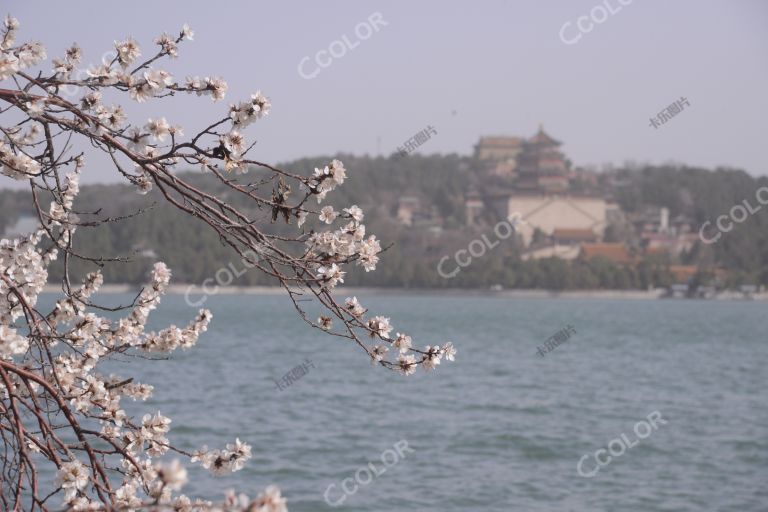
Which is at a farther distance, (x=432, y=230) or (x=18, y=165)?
(x=432, y=230)

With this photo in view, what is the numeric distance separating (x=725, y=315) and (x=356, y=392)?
2081 inches

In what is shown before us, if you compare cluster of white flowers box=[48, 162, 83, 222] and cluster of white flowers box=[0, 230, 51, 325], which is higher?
cluster of white flowers box=[48, 162, 83, 222]

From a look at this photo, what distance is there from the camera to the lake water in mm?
11984

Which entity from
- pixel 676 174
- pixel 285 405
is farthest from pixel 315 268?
pixel 676 174

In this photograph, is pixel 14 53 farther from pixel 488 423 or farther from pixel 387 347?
pixel 488 423

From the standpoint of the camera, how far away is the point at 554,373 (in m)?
28.3

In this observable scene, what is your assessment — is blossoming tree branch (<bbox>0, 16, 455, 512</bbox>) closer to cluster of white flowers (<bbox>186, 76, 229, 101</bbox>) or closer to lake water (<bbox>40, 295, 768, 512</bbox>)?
cluster of white flowers (<bbox>186, 76, 229, 101</bbox>)

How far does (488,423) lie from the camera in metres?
18.0

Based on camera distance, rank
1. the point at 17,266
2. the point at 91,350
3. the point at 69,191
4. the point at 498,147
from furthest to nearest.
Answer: the point at 498,147
the point at 69,191
the point at 91,350
the point at 17,266

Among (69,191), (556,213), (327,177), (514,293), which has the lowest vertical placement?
(327,177)

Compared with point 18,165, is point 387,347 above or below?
below

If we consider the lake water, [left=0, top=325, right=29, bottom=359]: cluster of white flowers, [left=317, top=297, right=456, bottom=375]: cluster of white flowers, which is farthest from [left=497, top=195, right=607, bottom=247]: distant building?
[left=0, top=325, right=29, bottom=359]: cluster of white flowers

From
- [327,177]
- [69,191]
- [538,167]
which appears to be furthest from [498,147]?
[327,177]

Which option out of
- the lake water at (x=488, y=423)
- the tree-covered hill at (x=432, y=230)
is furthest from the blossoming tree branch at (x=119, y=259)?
the tree-covered hill at (x=432, y=230)
